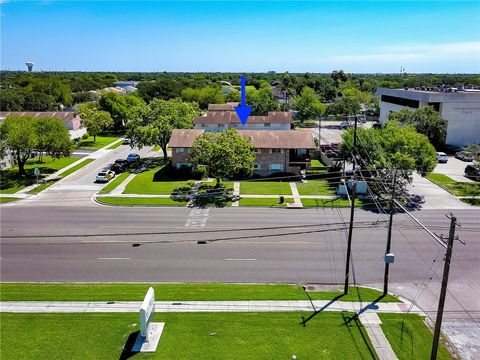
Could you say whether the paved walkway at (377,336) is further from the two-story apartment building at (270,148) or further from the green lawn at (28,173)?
the green lawn at (28,173)

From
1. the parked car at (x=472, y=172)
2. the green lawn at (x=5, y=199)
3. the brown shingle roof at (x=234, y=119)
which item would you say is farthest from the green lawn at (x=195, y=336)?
the brown shingle roof at (x=234, y=119)

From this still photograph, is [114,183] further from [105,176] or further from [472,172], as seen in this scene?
[472,172]

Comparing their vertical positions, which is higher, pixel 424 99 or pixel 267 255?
pixel 424 99

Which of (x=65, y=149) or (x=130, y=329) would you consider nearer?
(x=130, y=329)

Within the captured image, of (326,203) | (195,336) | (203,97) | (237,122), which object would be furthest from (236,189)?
(203,97)

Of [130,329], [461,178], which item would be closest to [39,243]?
[130,329]

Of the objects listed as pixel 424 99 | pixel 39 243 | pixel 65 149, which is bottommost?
pixel 39 243

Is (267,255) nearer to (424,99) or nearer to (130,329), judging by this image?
(130,329)
